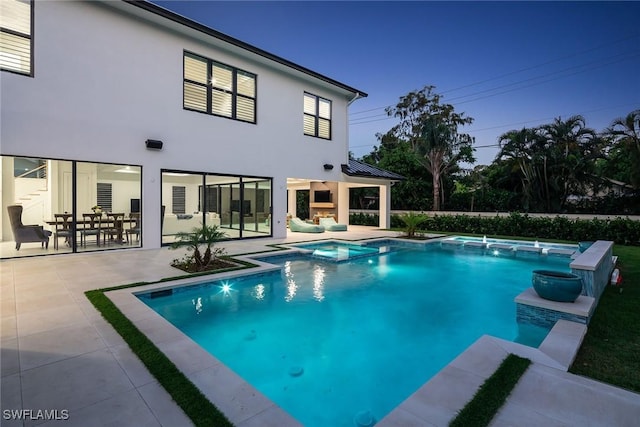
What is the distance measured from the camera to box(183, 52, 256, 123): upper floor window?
11.0 metres

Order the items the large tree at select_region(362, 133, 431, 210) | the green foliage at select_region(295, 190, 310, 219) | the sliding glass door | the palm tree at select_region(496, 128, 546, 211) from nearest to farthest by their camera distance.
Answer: the sliding glass door < the palm tree at select_region(496, 128, 546, 211) < the large tree at select_region(362, 133, 431, 210) < the green foliage at select_region(295, 190, 310, 219)

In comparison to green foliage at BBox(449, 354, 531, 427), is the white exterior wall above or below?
above

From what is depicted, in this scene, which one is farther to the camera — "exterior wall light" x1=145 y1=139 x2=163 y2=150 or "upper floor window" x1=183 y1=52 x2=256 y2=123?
"upper floor window" x1=183 y1=52 x2=256 y2=123

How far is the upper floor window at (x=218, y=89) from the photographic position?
11.0m

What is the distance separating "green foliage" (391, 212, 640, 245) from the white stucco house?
6393 mm

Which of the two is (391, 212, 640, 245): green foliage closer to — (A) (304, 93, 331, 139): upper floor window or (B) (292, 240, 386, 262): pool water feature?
(B) (292, 240, 386, 262): pool water feature

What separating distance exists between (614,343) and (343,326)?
11.0 feet

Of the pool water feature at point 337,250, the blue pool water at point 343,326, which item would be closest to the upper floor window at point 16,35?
the blue pool water at point 343,326

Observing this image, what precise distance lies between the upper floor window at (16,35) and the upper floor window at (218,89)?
3901 mm

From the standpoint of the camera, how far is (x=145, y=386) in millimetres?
2762

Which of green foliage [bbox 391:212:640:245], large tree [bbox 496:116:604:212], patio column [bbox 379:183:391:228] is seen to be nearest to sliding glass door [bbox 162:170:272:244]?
patio column [bbox 379:183:391:228]

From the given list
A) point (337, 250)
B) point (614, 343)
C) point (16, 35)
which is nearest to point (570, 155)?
point (337, 250)

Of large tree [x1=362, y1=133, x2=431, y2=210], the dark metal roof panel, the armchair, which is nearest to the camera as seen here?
the armchair

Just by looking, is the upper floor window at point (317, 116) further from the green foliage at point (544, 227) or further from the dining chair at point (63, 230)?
the dining chair at point (63, 230)
